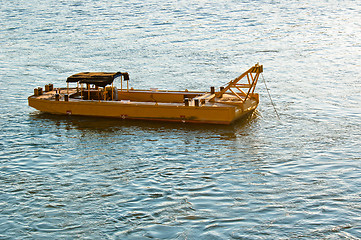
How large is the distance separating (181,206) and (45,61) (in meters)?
27.3

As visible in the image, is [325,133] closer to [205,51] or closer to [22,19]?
[205,51]

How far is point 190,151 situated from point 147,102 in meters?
6.17

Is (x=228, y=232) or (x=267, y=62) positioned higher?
(x=267, y=62)

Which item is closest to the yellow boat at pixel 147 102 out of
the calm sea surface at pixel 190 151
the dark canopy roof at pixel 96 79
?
the dark canopy roof at pixel 96 79

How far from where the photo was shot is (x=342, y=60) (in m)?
39.9

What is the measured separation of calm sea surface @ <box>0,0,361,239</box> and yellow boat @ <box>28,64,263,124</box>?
1.70 feet

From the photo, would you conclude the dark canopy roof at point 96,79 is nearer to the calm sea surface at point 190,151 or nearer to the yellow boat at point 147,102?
the yellow boat at point 147,102

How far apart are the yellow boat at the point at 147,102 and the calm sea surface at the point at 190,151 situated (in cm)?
52

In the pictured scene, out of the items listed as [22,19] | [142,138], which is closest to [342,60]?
[142,138]

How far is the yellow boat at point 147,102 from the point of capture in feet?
85.9

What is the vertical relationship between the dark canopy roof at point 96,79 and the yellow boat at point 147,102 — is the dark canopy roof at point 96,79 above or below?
above

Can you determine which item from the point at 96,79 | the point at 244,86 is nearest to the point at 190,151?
the point at 244,86

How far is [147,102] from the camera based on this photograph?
1109 inches

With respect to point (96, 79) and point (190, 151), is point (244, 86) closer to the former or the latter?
point (190, 151)
